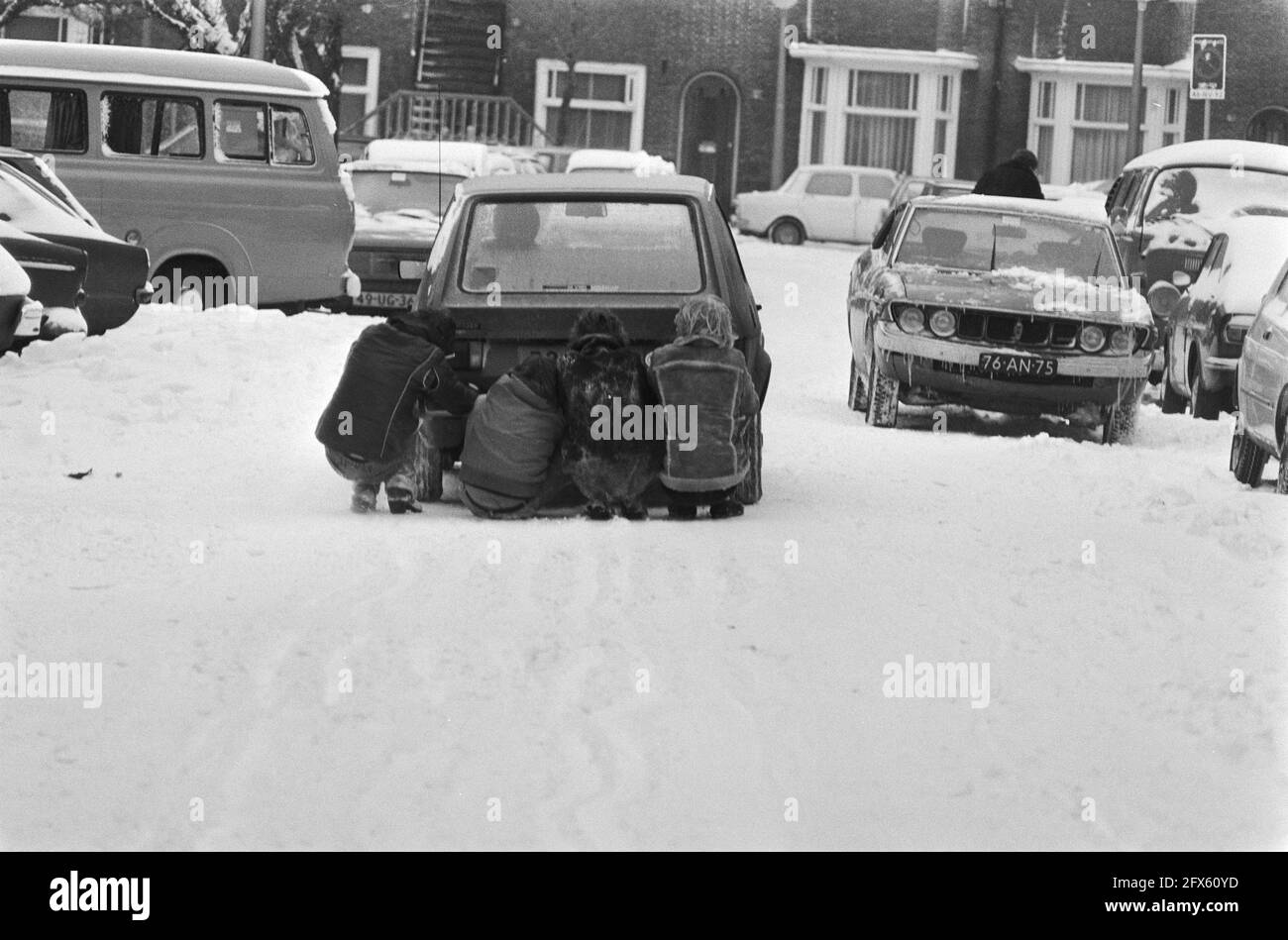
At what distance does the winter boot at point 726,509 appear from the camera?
30.6 feet

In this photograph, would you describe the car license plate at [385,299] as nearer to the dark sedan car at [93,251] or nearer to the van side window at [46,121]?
the van side window at [46,121]

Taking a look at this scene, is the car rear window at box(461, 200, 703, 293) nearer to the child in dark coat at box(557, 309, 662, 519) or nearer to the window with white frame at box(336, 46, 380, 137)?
the child in dark coat at box(557, 309, 662, 519)

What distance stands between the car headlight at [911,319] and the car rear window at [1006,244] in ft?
3.03

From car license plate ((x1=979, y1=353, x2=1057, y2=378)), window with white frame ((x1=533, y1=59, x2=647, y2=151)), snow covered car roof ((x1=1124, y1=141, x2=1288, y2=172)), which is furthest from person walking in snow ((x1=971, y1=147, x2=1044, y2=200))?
window with white frame ((x1=533, y1=59, x2=647, y2=151))

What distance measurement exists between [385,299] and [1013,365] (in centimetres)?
801

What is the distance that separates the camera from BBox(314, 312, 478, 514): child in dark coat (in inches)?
360

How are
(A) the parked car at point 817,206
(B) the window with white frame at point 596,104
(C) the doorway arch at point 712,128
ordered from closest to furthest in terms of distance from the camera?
(A) the parked car at point 817,206, (B) the window with white frame at point 596,104, (C) the doorway arch at point 712,128

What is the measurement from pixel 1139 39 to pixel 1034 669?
102 feet

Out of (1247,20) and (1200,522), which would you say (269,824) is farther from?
(1247,20)

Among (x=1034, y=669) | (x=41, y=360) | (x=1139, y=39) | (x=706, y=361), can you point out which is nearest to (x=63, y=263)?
(x=41, y=360)

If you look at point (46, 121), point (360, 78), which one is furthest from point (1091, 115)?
point (46, 121)

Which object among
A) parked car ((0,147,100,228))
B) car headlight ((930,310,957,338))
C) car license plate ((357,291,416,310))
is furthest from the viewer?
car license plate ((357,291,416,310))

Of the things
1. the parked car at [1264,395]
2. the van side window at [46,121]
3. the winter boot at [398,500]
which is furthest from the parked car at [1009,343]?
the van side window at [46,121]

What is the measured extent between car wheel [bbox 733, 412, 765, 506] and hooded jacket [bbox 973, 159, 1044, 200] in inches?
362
